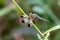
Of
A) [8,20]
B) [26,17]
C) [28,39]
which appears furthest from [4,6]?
[26,17]

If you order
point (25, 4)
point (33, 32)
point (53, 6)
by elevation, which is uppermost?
point (25, 4)

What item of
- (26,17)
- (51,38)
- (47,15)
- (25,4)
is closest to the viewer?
(26,17)

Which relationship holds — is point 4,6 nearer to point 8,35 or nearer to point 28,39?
point 8,35

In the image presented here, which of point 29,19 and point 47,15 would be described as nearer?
point 29,19

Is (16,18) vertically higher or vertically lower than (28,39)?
higher

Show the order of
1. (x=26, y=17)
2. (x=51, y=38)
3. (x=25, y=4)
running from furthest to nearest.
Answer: (x=25, y=4) < (x=51, y=38) < (x=26, y=17)

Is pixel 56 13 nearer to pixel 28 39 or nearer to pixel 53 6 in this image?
pixel 53 6
